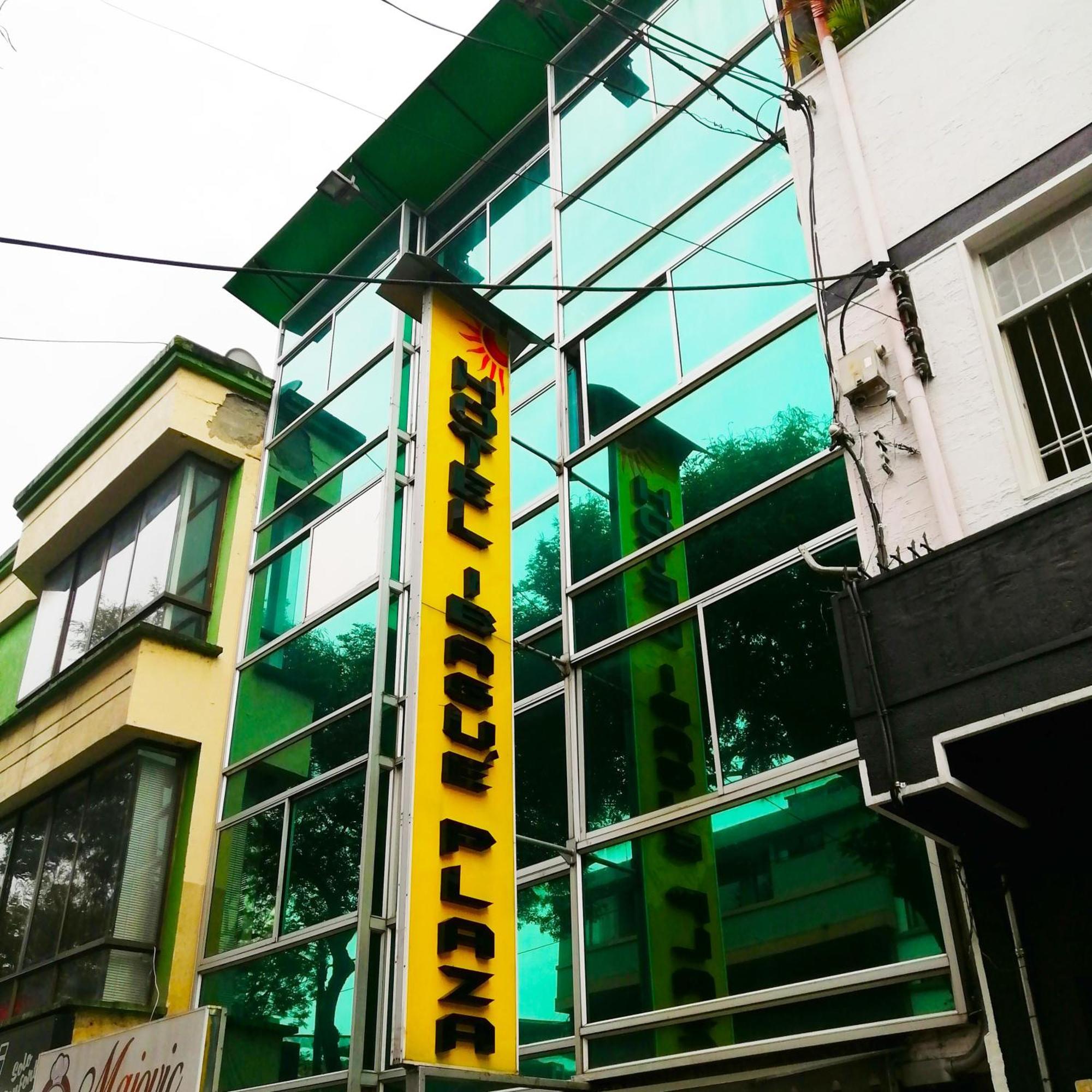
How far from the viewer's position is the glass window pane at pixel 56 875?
13.4 m

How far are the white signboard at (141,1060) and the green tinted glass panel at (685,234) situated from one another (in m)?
7.80

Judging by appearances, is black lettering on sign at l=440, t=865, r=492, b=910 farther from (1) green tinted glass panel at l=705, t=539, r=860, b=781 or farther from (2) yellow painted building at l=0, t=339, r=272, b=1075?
(2) yellow painted building at l=0, t=339, r=272, b=1075

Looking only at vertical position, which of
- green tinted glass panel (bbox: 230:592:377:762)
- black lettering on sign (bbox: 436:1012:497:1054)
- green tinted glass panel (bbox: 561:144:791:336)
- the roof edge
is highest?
the roof edge

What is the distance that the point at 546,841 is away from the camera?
998 cm

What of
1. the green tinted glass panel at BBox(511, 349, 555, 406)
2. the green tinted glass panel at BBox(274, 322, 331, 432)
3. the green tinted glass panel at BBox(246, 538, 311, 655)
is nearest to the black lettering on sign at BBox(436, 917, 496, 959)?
the green tinted glass panel at BBox(511, 349, 555, 406)

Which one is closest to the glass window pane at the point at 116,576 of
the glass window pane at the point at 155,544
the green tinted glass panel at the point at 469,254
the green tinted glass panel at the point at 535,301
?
the glass window pane at the point at 155,544

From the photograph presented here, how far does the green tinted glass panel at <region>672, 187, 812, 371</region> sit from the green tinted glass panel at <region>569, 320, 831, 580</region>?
385 millimetres

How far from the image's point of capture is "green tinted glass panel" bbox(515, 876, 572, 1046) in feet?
30.9

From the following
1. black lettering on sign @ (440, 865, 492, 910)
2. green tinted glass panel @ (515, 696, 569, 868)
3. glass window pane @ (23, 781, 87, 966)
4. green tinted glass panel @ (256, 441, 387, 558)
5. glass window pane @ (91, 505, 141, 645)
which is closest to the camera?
black lettering on sign @ (440, 865, 492, 910)

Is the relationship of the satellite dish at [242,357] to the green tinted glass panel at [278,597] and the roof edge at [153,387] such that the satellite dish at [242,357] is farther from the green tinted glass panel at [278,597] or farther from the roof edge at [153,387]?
the green tinted glass panel at [278,597]

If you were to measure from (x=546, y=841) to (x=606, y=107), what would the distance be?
28.3 feet

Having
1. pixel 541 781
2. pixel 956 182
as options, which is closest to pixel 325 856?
pixel 541 781

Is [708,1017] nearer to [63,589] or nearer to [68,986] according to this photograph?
[68,986]

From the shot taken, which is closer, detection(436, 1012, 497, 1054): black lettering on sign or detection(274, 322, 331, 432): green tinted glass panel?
detection(436, 1012, 497, 1054): black lettering on sign
